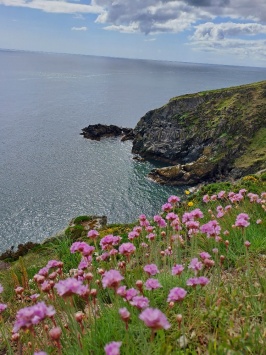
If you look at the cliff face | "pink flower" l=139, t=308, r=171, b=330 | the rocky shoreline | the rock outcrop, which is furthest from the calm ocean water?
"pink flower" l=139, t=308, r=171, b=330

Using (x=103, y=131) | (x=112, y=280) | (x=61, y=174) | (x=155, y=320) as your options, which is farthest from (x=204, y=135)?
(x=155, y=320)

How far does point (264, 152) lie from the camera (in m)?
68.9

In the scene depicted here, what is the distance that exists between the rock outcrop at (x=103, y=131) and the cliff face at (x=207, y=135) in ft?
27.3

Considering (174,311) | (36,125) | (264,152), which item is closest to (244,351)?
(174,311)

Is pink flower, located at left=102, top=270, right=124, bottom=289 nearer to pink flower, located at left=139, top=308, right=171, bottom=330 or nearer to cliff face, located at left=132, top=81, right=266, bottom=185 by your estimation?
pink flower, located at left=139, top=308, right=171, bottom=330

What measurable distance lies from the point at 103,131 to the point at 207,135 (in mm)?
30945

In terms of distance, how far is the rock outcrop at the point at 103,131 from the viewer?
93062 millimetres

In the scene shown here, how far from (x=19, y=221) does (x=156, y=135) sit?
46725mm

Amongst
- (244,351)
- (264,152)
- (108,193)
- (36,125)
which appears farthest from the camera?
(36,125)

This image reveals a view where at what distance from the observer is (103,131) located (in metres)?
95.6

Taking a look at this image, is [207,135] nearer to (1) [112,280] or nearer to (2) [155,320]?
(1) [112,280]

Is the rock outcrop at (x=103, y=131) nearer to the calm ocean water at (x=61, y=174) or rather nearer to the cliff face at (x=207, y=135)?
Result: the calm ocean water at (x=61, y=174)

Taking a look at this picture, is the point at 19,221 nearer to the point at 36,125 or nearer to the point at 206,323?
the point at 206,323

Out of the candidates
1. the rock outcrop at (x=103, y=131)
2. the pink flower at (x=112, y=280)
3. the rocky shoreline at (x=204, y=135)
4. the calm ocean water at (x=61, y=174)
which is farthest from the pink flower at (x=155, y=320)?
the rock outcrop at (x=103, y=131)
